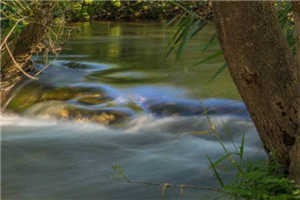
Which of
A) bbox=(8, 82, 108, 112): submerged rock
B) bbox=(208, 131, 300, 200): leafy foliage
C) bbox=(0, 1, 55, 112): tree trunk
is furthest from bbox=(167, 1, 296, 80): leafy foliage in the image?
bbox=(8, 82, 108, 112): submerged rock

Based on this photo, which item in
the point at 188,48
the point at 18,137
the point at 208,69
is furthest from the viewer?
the point at 188,48

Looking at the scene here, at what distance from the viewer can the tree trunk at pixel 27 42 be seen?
3.63m

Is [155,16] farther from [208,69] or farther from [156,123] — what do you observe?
[156,123]

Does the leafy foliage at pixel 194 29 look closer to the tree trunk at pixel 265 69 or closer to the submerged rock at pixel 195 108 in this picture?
the tree trunk at pixel 265 69

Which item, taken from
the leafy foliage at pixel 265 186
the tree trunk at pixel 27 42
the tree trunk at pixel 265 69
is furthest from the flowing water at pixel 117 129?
the tree trunk at pixel 265 69

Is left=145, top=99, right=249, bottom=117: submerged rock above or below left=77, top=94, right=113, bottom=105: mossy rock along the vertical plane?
→ above

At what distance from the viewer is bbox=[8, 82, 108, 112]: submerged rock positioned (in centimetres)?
450

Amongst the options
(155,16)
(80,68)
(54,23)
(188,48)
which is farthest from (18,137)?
(155,16)

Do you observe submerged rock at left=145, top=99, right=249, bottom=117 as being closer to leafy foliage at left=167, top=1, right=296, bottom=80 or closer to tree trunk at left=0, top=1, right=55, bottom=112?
tree trunk at left=0, top=1, right=55, bottom=112

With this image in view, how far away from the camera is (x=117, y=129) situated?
152 inches

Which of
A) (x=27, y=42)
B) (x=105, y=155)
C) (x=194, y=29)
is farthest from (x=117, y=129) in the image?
(x=194, y=29)

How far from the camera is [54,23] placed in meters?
4.07

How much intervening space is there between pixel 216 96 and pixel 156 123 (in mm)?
704

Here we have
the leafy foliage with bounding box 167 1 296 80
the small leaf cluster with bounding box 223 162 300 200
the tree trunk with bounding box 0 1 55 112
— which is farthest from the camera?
the tree trunk with bounding box 0 1 55 112
